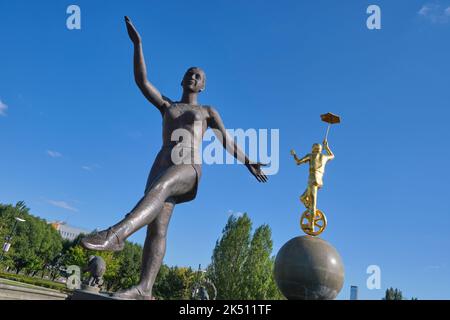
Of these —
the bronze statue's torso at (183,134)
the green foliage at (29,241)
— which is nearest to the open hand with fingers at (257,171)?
the bronze statue's torso at (183,134)

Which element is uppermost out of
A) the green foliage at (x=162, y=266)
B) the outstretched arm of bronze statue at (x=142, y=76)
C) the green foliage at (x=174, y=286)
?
the outstretched arm of bronze statue at (x=142, y=76)

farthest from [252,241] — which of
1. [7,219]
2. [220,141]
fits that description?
[7,219]

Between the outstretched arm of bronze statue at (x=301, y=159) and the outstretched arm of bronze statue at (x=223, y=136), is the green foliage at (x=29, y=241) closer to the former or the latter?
the outstretched arm of bronze statue at (x=301, y=159)

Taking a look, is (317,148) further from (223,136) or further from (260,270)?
(260,270)

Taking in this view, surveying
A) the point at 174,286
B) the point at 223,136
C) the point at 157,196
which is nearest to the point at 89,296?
the point at 157,196

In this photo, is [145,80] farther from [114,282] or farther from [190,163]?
[114,282]

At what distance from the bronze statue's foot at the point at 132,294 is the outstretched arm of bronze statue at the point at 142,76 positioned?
7.60ft

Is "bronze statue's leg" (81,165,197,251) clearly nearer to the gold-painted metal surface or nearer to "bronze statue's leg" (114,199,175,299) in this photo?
"bronze statue's leg" (114,199,175,299)

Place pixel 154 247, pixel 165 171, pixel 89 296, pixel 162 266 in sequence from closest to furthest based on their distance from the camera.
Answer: pixel 89 296
pixel 165 171
pixel 154 247
pixel 162 266

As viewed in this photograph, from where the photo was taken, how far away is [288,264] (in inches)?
273

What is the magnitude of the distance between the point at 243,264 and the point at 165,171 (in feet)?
80.8

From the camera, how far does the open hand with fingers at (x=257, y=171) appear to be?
5422 mm

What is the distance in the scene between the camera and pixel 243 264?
1089 inches
